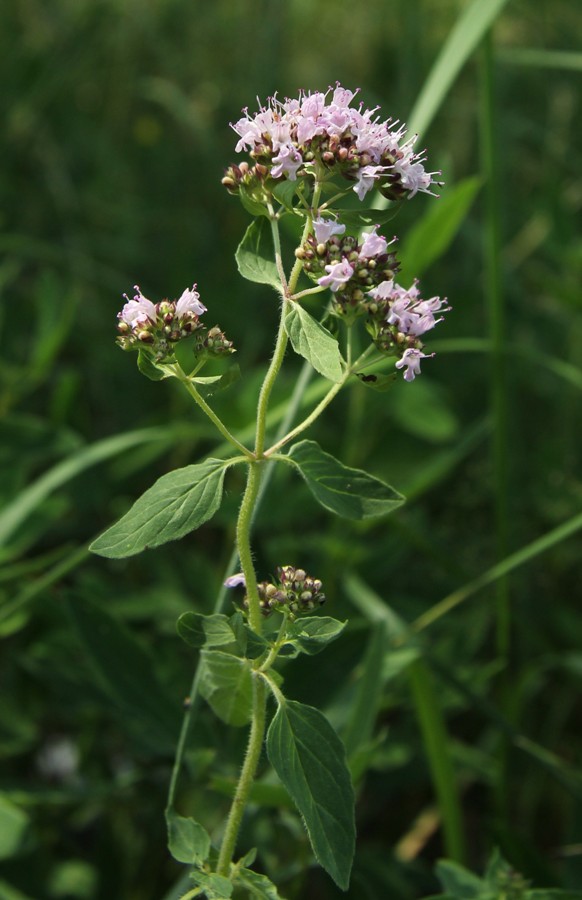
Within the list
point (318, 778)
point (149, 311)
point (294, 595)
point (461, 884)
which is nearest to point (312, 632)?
point (294, 595)

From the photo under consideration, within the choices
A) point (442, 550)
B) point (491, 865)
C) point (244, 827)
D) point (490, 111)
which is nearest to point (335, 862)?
point (491, 865)

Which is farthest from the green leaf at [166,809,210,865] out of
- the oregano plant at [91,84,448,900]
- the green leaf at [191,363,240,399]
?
the green leaf at [191,363,240,399]

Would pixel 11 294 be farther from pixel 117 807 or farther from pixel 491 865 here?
pixel 491 865

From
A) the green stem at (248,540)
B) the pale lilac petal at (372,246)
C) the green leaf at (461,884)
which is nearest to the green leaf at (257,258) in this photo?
the pale lilac petal at (372,246)

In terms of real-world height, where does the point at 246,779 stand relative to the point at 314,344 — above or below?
below

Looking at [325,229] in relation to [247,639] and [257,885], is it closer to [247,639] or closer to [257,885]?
[247,639]

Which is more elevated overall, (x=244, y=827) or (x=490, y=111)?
(x=490, y=111)

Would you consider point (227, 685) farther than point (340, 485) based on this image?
Yes
